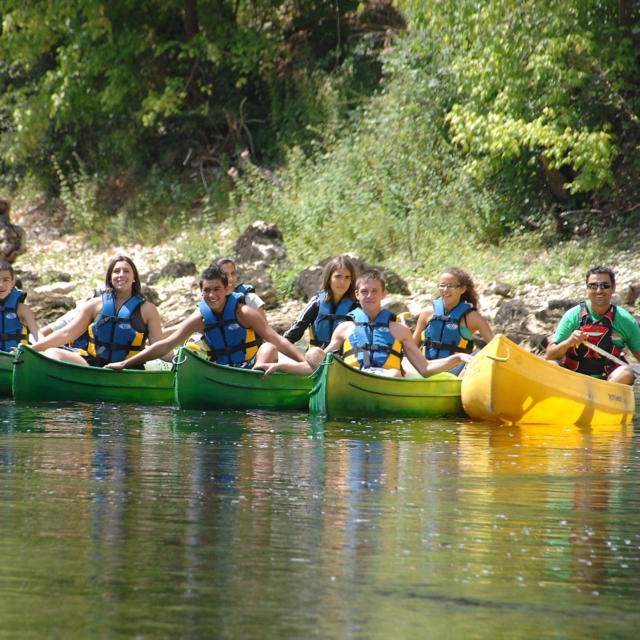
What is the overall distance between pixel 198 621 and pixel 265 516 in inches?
54.4

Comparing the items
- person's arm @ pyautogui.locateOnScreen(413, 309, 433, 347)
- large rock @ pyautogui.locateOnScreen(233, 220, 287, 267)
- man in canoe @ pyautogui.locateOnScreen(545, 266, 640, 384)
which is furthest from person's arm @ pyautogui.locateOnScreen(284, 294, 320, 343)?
large rock @ pyautogui.locateOnScreen(233, 220, 287, 267)

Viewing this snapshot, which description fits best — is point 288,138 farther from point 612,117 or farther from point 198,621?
point 198,621

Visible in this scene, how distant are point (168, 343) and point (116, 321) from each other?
76 centimetres

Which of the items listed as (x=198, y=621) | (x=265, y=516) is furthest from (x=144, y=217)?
(x=198, y=621)

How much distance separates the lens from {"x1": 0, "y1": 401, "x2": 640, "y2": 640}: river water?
3.17 m

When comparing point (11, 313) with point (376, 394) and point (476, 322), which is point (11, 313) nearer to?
point (376, 394)

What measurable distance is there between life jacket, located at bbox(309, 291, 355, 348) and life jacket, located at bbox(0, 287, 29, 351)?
2667 millimetres

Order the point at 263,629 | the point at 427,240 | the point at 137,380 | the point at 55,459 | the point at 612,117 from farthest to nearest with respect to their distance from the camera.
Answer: the point at 427,240
the point at 612,117
the point at 137,380
the point at 55,459
the point at 263,629

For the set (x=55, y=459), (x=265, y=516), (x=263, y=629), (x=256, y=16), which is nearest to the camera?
(x=263, y=629)

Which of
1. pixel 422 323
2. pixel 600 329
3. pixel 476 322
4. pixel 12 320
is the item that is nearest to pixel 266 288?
pixel 12 320

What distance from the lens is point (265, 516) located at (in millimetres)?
4492

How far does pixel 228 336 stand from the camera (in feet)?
28.5

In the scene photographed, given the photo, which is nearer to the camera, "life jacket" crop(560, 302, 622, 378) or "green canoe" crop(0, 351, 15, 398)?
"life jacket" crop(560, 302, 622, 378)

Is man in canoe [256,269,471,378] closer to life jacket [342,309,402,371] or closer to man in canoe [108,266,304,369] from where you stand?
life jacket [342,309,402,371]
